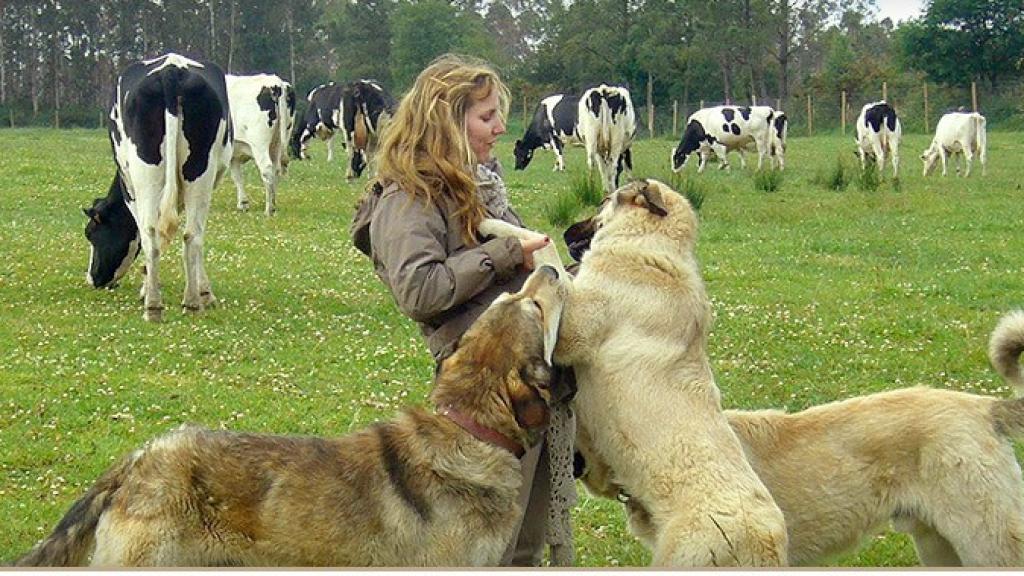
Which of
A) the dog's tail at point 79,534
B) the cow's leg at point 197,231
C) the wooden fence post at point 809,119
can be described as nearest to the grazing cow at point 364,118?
the cow's leg at point 197,231

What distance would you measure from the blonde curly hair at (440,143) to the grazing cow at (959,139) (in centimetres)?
2672

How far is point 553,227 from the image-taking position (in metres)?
17.9

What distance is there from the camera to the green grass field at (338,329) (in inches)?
317

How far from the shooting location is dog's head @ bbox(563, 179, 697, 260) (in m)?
5.84

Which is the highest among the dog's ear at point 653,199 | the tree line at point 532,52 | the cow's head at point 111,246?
the tree line at point 532,52

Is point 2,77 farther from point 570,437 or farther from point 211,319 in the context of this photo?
point 570,437

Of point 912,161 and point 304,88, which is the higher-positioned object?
point 304,88

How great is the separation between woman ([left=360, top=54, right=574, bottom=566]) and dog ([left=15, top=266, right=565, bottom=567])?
0.26m

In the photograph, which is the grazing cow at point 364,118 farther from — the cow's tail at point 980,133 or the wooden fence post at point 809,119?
the wooden fence post at point 809,119

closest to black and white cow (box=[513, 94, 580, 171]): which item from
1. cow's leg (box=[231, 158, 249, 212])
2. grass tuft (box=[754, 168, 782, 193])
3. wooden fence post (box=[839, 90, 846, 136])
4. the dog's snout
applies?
grass tuft (box=[754, 168, 782, 193])

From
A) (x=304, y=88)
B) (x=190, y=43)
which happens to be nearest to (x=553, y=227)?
(x=304, y=88)

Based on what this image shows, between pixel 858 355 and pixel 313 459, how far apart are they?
6793 mm

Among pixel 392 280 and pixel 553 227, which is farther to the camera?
pixel 553 227

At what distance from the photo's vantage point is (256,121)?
20.8 metres
